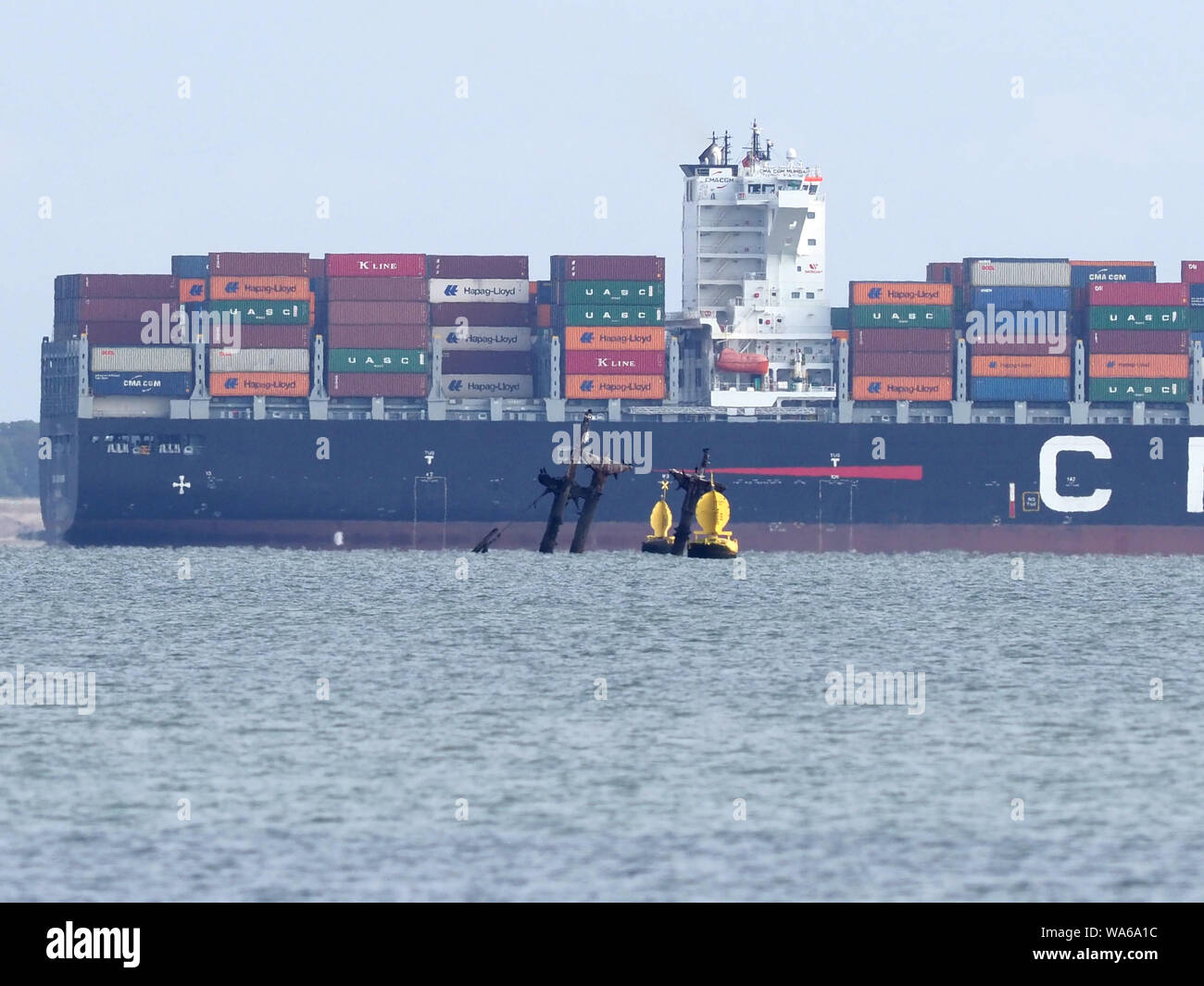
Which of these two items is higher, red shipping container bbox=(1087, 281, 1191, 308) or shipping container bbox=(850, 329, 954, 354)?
red shipping container bbox=(1087, 281, 1191, 308)

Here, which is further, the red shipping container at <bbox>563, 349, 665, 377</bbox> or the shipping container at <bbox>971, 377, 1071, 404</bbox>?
the shipping container at <bbox>971, 377, 1071, 404</bbox>

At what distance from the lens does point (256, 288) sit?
71125 mm

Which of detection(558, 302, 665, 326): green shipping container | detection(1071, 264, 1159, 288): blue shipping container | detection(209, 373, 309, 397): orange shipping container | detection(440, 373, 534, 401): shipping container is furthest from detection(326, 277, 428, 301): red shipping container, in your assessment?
detection(1071, 264, 1159, 288): blue shipping container

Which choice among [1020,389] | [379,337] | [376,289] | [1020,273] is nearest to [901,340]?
[1020,389]

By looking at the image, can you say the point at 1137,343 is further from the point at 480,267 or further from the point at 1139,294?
the point at 480,267

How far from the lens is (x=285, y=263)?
2810 inches

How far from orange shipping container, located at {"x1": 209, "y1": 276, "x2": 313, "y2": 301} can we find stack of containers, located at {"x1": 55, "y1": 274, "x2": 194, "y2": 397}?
6.06 feet

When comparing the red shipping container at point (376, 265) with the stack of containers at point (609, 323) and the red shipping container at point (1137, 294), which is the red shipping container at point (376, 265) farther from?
the red shipping container at point (1137, 294)

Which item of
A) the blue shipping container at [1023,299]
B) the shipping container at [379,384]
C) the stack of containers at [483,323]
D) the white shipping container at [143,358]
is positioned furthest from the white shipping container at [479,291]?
the blue shipping container at [1023,299]

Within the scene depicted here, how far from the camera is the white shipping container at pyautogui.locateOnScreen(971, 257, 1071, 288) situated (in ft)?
239

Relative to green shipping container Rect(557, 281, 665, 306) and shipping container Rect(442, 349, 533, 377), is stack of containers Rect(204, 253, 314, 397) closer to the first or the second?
shipping container Rect(442, 349, 533, 377)
